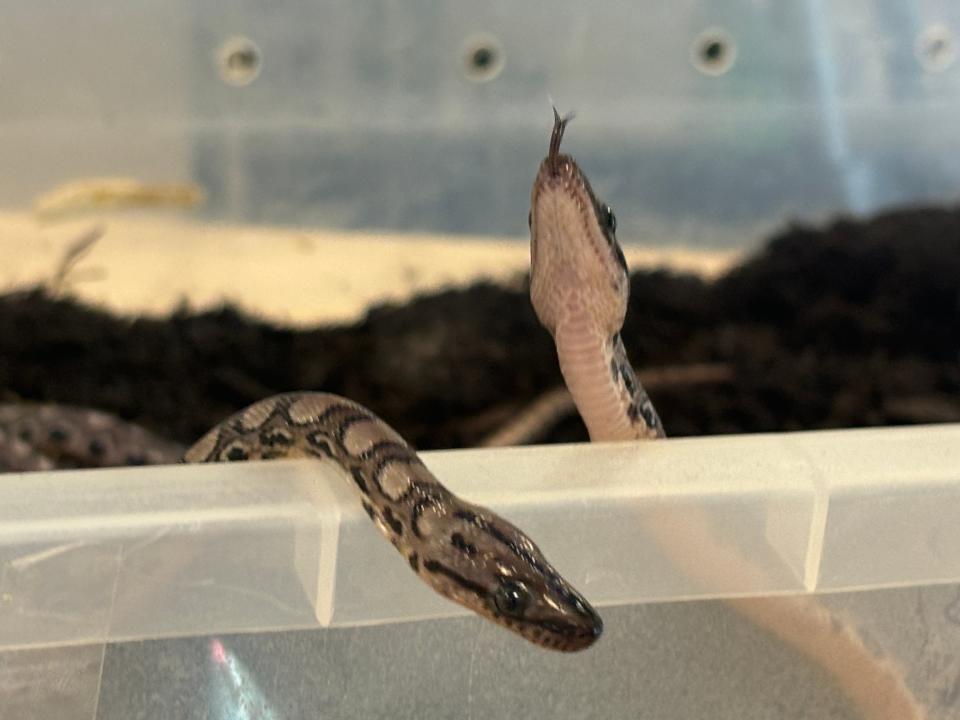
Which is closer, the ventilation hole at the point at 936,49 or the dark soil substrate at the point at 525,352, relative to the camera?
the dark soil substrate at the point at 525,352

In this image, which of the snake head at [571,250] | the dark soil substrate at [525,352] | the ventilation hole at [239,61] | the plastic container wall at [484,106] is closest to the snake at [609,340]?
the snake head at [571,250]

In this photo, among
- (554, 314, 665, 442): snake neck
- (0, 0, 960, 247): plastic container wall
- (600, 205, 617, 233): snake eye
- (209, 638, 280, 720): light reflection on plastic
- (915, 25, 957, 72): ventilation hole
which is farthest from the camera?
(915, 25, 957, 72): ventilation hole

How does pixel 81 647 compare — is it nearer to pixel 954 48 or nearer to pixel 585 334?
pixel 585 334

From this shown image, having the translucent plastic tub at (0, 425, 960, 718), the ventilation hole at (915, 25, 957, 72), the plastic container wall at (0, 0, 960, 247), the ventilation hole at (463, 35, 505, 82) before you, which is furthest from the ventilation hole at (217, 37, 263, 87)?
the ventilation hole at (915, 25, 957, 72)

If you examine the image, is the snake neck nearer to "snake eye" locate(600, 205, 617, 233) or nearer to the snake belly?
"snake eye" locate(600, 205, 617, 233)

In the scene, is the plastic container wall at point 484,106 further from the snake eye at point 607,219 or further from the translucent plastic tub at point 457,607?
the translucent plastic tub at point 457,607

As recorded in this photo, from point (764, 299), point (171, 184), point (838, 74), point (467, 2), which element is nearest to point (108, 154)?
point (171, 184)
